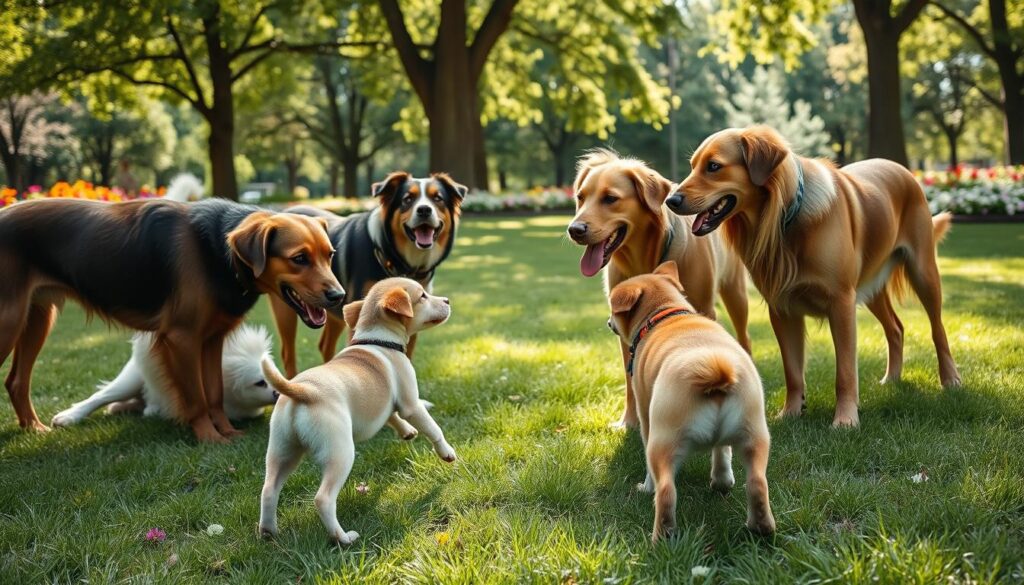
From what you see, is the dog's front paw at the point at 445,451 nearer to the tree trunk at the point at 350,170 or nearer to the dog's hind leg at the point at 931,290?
the dog's hind leg at the point at 931,290

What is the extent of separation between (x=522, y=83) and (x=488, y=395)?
2671 centimetres

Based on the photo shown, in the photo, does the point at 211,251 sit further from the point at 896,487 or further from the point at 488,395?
the point at 896,487

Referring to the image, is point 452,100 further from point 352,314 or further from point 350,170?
point 350,170

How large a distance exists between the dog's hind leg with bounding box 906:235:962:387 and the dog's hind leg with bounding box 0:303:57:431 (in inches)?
264

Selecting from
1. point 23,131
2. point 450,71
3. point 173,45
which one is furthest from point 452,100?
point 23,131

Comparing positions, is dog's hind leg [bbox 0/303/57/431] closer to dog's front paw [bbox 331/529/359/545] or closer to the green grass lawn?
the green grass lawn

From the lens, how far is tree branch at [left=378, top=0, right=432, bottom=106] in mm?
23062

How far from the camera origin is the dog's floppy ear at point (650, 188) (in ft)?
15.8

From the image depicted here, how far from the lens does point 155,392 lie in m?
5.91

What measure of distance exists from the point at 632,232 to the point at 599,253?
305 millimetres

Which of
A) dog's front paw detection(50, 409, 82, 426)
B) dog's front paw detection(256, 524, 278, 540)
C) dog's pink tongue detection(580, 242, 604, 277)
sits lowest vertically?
dog's front paw detection(50, 409, 82, 426)

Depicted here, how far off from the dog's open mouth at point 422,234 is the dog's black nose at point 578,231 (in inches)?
73.8

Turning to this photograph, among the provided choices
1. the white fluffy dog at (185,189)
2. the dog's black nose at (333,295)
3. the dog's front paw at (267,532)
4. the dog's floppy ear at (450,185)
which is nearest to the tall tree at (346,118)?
the white fluffy dog at (185,189)

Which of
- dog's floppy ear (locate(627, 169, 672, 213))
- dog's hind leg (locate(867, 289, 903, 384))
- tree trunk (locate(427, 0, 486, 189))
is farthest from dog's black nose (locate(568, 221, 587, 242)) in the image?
tree trunk (locate(427, 0, 486, 189))
